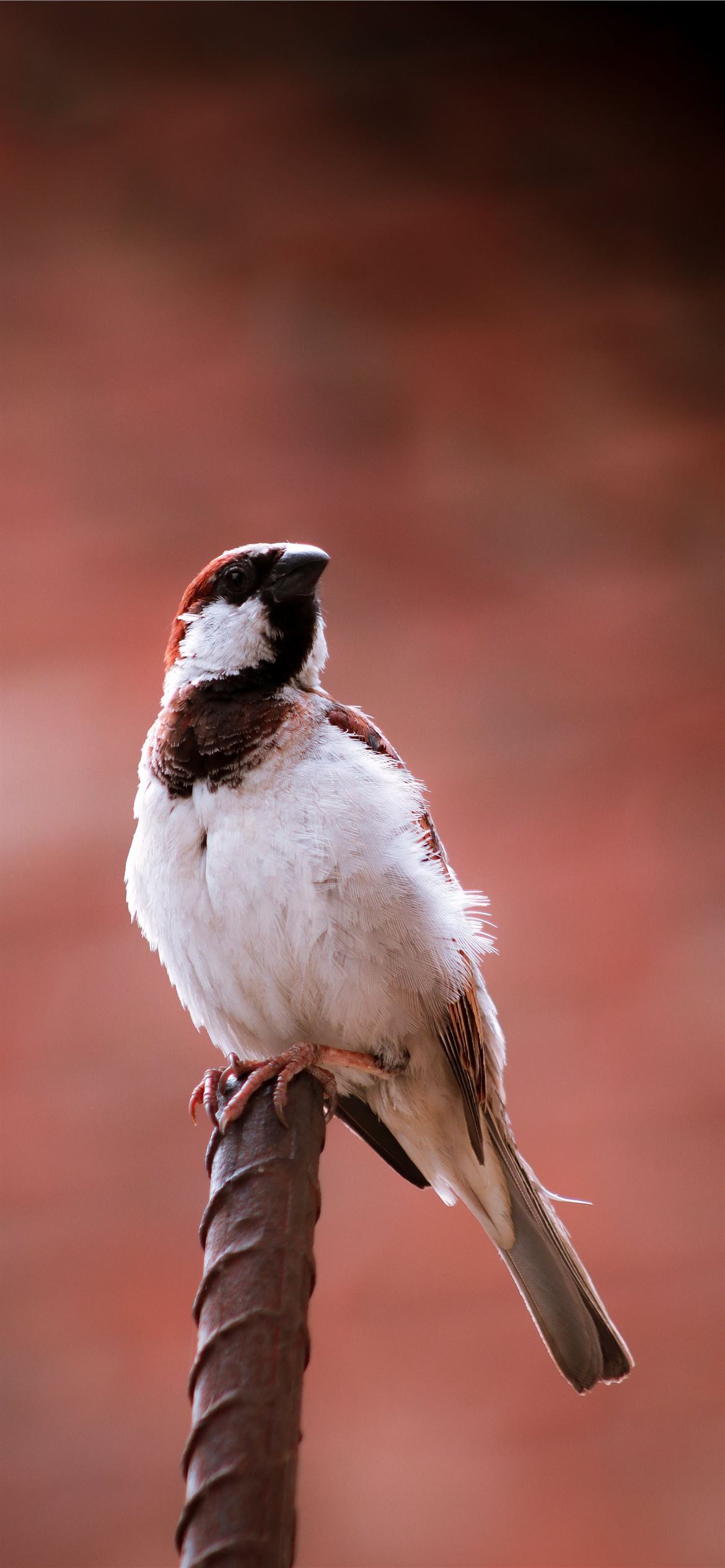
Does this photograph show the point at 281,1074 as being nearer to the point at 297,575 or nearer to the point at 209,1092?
the point at 209,1092

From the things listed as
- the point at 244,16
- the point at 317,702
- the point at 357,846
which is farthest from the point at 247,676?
the point at 244,16

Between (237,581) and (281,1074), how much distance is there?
0.59m

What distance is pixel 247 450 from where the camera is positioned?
2.93 metres

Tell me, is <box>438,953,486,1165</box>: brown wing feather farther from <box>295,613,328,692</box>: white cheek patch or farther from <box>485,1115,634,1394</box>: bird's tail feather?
<box>295,613,328,692</box>: white cheek patch

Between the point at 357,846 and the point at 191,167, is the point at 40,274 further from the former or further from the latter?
the point at 357,846

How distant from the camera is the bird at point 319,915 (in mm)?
1149

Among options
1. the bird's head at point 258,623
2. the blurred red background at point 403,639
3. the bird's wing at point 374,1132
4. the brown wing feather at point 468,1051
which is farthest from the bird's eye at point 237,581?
the blurred red background at point 403,639

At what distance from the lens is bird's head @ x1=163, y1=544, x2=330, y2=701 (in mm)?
1310

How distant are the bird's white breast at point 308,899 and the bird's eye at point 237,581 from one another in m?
0.21

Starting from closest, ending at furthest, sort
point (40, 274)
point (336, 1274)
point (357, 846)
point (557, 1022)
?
1. point (357, 846)
2. point (336, 1274)
3. point (557, 1022)
4. point (40, 274)

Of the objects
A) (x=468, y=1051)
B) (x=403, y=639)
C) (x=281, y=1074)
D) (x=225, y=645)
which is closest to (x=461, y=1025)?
(x=468, y=1051)

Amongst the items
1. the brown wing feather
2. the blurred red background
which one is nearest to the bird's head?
the brown wing feather

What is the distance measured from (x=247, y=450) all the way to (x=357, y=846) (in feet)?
6.50

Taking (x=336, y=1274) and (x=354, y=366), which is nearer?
(x=336, y=1274)
